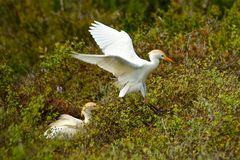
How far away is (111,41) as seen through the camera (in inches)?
468

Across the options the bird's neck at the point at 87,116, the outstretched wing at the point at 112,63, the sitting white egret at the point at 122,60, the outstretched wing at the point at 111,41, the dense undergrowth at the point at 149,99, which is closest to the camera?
the dense undergrowth at the point at 149,99

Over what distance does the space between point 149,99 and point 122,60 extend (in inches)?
24.9

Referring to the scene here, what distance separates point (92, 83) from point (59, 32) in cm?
587

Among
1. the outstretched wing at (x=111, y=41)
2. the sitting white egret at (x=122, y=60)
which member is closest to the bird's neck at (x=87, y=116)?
the sitting white egret at (x=122, y=60)

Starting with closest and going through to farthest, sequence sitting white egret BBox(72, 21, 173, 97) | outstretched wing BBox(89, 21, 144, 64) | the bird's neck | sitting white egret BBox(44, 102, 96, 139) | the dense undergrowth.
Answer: the dense undergrowth, sitting white egret BBox(44, 102, 96, 139), sitting white egret BBox(72, 21, 173, 97), the bird's neck, outstretched wing BBox(89, 21, 144, 64)

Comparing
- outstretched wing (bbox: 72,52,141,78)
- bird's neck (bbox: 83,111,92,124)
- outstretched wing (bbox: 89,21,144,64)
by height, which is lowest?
bird's neck (bbox: 83,111,92,124)

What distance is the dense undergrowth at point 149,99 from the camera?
9250mm

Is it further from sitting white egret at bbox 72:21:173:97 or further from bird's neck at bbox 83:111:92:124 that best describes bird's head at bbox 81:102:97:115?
sitting white egret at bbox 72:21:173:97

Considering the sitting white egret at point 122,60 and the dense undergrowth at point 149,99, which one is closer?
the dense undergrowth at point 149,99

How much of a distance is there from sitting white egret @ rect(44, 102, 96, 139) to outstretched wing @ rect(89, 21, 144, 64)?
0.88 m

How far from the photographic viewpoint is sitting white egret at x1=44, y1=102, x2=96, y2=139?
10.2 m

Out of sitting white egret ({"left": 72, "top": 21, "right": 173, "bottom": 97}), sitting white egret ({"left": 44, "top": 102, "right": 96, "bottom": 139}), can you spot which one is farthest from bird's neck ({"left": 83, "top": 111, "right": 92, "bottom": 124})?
sitting white egret ({"left": 72, "top": 21, "right": 173, "bottom": 97})

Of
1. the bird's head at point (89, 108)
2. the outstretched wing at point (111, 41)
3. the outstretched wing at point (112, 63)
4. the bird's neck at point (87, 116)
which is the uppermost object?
the outstretched wing at point (112, 63)

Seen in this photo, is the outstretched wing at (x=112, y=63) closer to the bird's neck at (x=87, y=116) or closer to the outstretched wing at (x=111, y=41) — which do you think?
the outstretched wing at (x=111, y=41)
